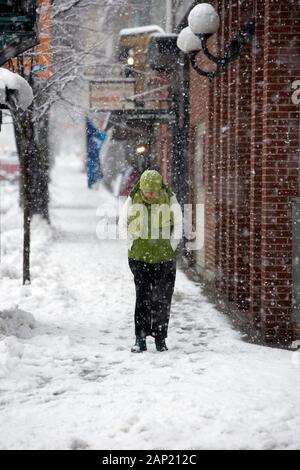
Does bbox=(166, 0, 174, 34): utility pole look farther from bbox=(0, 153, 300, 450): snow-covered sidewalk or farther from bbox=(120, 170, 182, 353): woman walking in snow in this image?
bbox=(120, 170, 182, 353): woman walking in snow

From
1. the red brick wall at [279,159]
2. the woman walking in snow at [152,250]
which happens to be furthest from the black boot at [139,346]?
the red brick wall at [279,159]

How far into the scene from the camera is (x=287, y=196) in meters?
7.52

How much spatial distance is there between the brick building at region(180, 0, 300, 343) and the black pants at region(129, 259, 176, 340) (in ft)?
3.65

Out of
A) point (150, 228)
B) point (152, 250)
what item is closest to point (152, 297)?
point (152, 250)

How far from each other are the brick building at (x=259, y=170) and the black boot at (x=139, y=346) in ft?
4.41

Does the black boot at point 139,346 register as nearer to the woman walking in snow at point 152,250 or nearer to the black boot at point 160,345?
the woman walking in snow at point 152,250

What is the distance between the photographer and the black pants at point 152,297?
23.9 ft

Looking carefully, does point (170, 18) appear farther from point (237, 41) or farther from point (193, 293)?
point (237, 41)

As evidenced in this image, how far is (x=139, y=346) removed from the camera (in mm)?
7340

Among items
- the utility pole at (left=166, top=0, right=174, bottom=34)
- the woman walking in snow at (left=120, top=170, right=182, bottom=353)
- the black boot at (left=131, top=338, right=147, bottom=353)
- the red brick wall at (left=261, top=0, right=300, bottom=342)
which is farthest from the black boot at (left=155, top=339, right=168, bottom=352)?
the utility pole at (left=166, top=0, right=174, bottom=34)

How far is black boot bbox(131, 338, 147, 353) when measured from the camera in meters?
7.30

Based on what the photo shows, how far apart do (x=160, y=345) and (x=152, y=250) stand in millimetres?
1004
